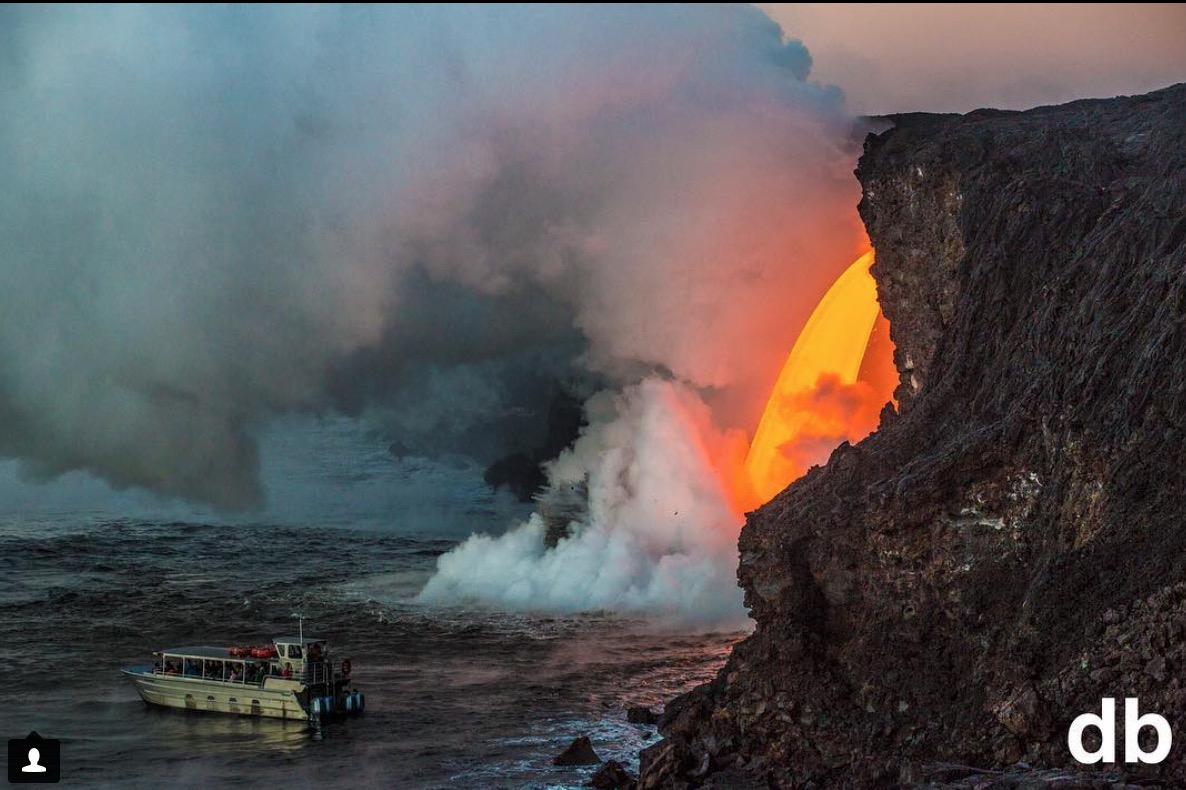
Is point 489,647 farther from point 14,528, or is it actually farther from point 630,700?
point 14,528

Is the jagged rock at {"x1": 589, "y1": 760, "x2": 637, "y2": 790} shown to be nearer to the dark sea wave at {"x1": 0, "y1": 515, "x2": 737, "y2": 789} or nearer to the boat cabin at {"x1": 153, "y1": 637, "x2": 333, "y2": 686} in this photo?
the dark sea wave at {"x1": 0, "y1": 515, "x2": 737, "y2": 789}

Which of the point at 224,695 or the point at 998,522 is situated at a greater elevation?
the point at 998,522

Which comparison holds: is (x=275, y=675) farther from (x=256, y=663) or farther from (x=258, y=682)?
(x=256, y=663)

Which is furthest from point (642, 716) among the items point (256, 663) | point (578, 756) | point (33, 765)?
point (33, 765)

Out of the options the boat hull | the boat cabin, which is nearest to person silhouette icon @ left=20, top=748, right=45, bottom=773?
the boat hull

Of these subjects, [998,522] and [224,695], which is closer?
[998,522]

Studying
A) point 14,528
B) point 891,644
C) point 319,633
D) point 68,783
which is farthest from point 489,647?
point 14,528

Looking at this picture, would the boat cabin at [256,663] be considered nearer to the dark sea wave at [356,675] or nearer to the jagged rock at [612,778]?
the dark sea wave at [356,675]
